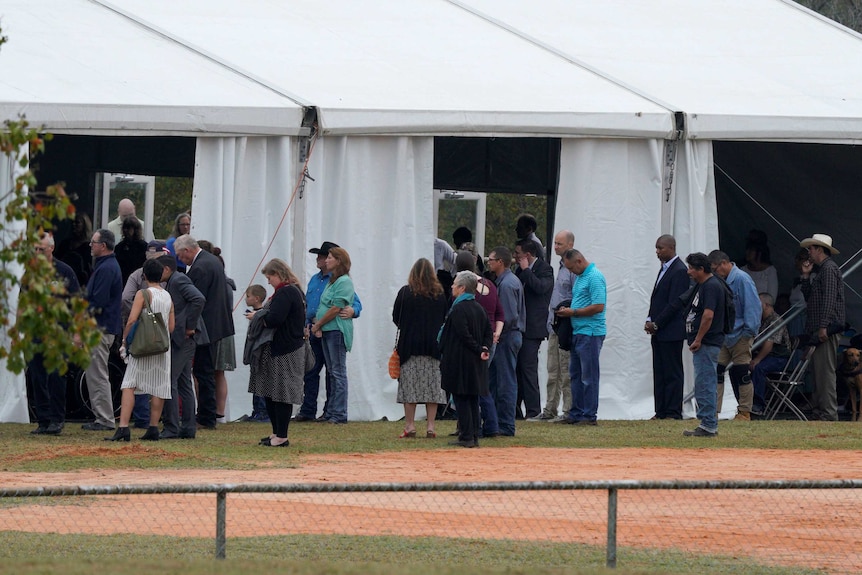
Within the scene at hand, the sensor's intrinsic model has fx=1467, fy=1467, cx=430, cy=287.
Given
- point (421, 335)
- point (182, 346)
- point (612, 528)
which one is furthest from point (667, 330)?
point (612, 528)

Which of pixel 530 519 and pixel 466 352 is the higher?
pixel 466 352

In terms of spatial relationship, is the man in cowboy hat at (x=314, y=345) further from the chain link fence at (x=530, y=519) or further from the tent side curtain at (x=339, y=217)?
the chain link fence at (x=530, y=519)

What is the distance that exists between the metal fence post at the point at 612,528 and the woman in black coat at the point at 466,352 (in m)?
5.27

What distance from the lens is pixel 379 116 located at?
14.2m

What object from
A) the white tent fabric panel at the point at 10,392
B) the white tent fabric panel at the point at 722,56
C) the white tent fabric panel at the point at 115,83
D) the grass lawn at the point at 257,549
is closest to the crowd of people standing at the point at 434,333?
the grass lawn at the point at 257,549

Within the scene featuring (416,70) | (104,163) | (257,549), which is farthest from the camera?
(104,163)

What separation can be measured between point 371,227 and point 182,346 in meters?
2.86

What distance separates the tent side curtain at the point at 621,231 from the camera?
1496 cm

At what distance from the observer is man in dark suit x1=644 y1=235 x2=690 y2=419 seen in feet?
47.4

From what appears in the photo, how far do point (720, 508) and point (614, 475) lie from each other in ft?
4.01

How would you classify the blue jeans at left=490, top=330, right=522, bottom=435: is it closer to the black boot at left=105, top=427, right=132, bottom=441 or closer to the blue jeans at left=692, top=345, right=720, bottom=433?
the blue jeans at left=692, top=345, right=720, bottom=433

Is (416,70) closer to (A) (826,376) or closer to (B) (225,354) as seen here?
(B) (225,354)

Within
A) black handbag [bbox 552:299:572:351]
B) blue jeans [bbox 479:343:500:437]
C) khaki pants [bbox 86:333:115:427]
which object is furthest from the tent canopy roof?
blue jeans [bbox 479:343:500:437]

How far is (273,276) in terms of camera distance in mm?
11828
